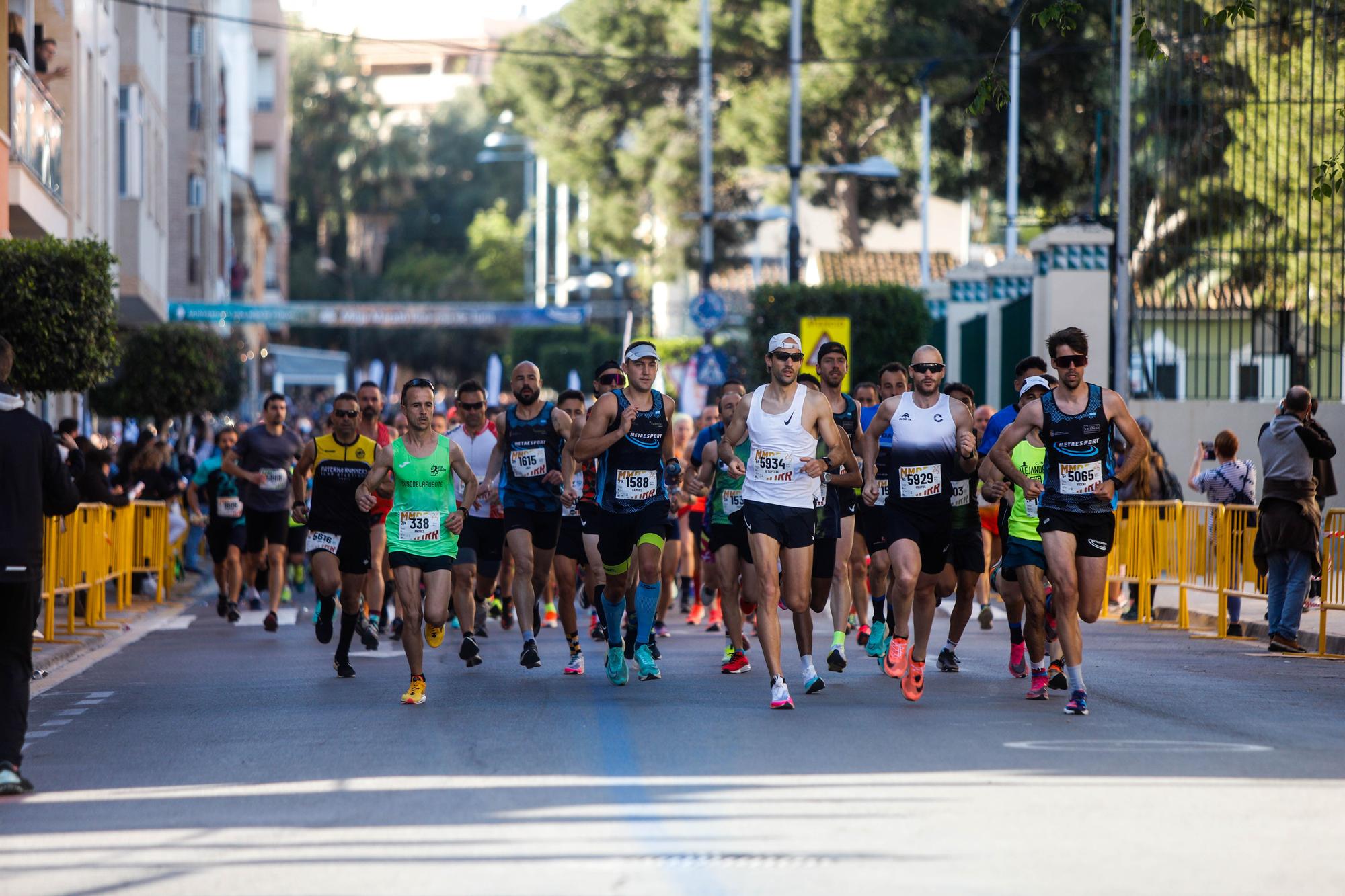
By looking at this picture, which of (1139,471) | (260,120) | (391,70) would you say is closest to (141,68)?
(1139,471)

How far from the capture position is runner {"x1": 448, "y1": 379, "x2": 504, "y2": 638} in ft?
46.5

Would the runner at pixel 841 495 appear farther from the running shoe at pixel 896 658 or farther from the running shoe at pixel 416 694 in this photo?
the running shoe at pixel 416 694

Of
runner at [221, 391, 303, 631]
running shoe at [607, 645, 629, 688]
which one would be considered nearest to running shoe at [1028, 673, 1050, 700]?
running shoe at [607, 645, 629, 688]

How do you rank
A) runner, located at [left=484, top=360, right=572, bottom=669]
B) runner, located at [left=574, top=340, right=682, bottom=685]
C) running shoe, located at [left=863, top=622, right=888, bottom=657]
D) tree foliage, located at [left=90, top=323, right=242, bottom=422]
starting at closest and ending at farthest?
runner, located at [left=574, top=340, right=682, bottom=685]
running shoe, located at [left=863, top=622, right=888, bottom=657]
runner, located at [left=484, top=360, right=572, bottom=669]
tree foliage, located at [left=90, top=323, right=242, bottom=422]

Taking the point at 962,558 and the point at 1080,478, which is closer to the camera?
the point at 1080,478

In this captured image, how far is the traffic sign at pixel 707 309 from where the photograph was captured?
3108 centimetres

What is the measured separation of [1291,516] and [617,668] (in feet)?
19.0

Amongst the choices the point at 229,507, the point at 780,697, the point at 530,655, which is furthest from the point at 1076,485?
the point at 229,507

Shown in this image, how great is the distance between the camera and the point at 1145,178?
2450 cm

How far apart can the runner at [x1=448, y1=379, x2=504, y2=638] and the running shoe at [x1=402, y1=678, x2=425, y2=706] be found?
2051mm

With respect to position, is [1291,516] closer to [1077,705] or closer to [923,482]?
[923,482]

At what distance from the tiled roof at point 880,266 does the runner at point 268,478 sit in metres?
34.0

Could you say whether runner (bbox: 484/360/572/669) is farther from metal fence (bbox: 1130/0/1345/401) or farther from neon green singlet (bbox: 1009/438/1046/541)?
metal fence (bbox: 1130/0/1345/401)

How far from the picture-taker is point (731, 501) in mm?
12633
